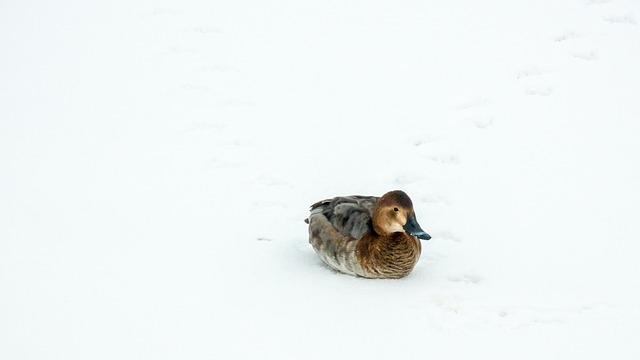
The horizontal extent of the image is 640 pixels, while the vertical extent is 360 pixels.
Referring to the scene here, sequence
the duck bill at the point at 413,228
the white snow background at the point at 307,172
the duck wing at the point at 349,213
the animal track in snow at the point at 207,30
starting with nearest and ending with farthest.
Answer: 1. the white snow background at the point at 307,172
2. the duck bill at the point at 413,228
3. the duck wing at the point at 349,213
4. the animal track in snow at the point at 207,30

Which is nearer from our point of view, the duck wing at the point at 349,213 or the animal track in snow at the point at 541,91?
the duck wing at the point at 349,213

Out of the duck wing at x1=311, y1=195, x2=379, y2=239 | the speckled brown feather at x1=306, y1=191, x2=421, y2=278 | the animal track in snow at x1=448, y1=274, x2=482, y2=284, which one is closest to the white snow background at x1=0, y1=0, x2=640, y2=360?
the animal track in snow at x1=448, y1=274, x2=482, y2=284

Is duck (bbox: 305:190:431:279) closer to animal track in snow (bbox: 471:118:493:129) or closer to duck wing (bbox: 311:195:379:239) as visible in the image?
duck wing (bbox: 311:195:379:239)

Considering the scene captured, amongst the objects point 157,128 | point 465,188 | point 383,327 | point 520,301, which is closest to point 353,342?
point 383,327

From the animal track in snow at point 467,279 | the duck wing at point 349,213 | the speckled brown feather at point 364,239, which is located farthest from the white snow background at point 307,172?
the duck wing at point 349,213

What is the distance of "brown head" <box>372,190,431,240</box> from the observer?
5.88 metres

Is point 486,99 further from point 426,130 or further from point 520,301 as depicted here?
point 520,301

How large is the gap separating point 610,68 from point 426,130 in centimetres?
240

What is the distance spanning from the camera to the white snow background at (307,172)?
204 inches

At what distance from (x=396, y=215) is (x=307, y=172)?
2.32 m

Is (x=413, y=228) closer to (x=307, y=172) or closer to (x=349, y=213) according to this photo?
(x=349, y=213)

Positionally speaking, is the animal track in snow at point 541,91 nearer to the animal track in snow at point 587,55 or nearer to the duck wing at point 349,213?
the animal track in snow at point 587,55

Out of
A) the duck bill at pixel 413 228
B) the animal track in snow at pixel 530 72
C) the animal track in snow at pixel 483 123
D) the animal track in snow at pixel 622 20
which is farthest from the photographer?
the animal track in snow at pixel 622 20

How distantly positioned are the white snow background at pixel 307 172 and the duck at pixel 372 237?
0.46 feet
